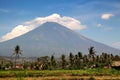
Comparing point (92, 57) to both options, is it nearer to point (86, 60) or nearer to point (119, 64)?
point (86, 60)

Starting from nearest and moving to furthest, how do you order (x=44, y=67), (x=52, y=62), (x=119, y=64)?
1. (x=119, y=64)
2. (x=44, y=67)
3. (x=52, y=62)

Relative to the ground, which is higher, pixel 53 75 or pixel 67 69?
pixel 67 69

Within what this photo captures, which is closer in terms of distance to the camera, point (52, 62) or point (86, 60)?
point (52, 62)

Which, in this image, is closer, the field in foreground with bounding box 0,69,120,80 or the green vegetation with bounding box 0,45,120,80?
the field in foreground with bounding box 0,69,120,80

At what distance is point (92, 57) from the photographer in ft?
403

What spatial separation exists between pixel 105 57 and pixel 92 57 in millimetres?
5829

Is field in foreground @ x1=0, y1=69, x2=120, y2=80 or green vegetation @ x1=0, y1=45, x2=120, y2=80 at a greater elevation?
green vegetation @ x1=0, y1=45, x2=120, y2=80

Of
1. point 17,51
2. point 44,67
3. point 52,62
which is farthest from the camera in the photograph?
point 17,51

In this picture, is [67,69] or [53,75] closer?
[53,75]

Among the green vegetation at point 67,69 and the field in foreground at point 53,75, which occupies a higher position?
the green vegetation at point 67,69

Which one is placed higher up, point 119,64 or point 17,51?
point 17,51

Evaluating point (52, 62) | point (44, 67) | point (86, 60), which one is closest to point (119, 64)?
point (44, 67)

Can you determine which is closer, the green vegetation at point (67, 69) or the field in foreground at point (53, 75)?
the field in foreground at point (53, 75)

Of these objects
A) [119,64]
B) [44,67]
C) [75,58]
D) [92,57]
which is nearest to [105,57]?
[92,57]
